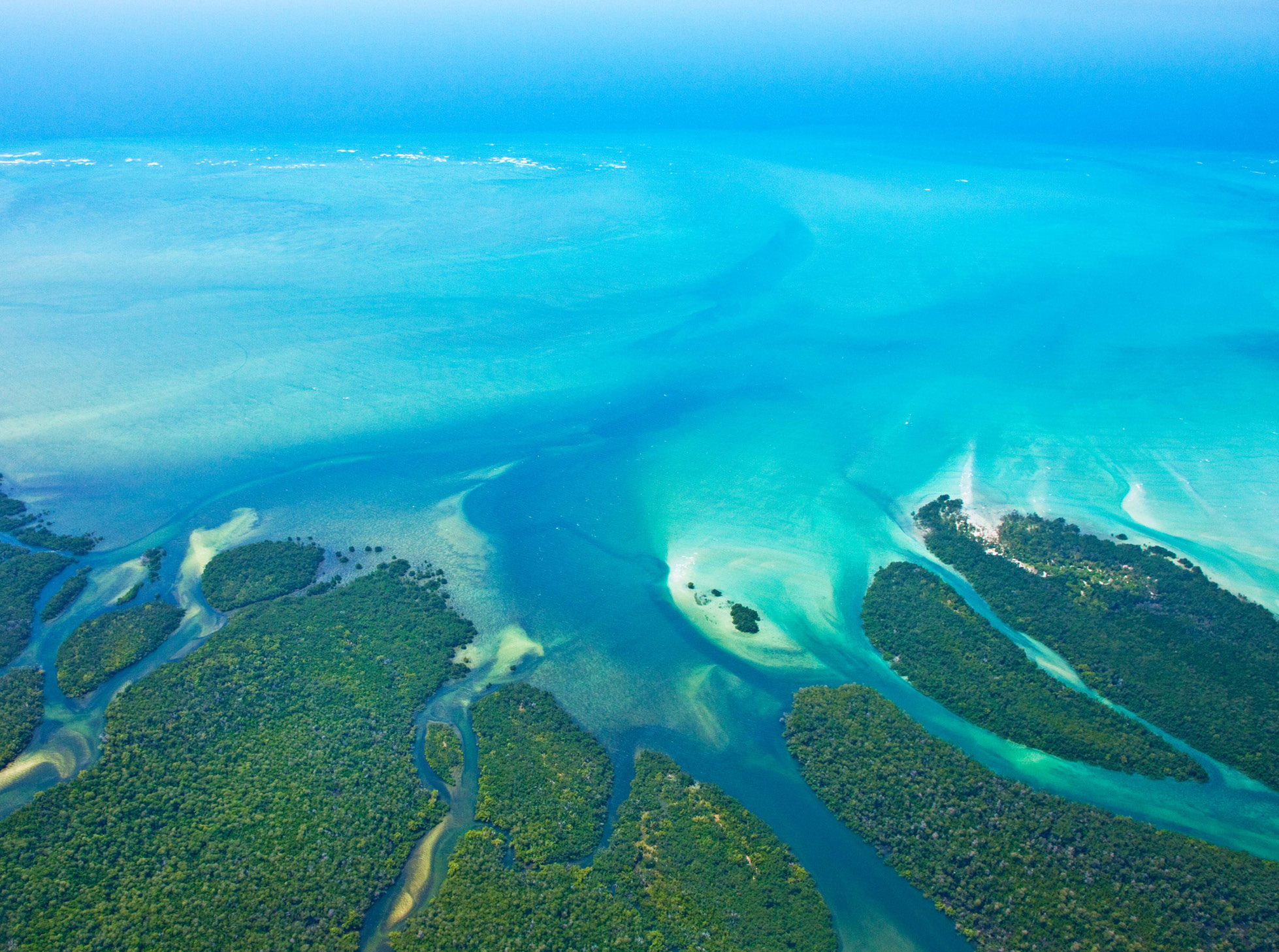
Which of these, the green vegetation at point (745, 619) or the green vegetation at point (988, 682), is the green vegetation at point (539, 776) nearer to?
the green vegetation at point (745, 619)

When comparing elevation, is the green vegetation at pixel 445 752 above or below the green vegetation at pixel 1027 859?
below

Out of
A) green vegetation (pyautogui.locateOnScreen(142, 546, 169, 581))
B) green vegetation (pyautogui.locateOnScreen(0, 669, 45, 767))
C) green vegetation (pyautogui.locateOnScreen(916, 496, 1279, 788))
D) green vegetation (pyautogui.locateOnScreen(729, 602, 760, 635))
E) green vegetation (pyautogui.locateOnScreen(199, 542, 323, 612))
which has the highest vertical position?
green vegetation (pyautogui.locateOnScreen(916, 496, 1279, 788))

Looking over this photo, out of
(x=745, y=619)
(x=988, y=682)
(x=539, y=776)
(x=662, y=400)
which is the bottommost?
(x=539, y=776)

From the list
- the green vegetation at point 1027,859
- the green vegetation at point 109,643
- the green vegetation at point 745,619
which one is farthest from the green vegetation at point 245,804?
the green vegetation at point 1027,859

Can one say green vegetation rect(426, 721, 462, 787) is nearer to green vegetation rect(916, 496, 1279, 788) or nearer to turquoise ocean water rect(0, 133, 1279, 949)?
turquoise ocean water rect(0, 133, 1279, 949)

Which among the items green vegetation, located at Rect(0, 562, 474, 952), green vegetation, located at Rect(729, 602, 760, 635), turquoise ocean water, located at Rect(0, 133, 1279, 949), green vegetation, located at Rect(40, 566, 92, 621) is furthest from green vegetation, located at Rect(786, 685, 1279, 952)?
green vegetation, located at Rect(40, 566, 92, 621)

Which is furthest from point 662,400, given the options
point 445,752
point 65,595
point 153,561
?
point 65,595

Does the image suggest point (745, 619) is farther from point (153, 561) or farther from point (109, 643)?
point (153, 561)
